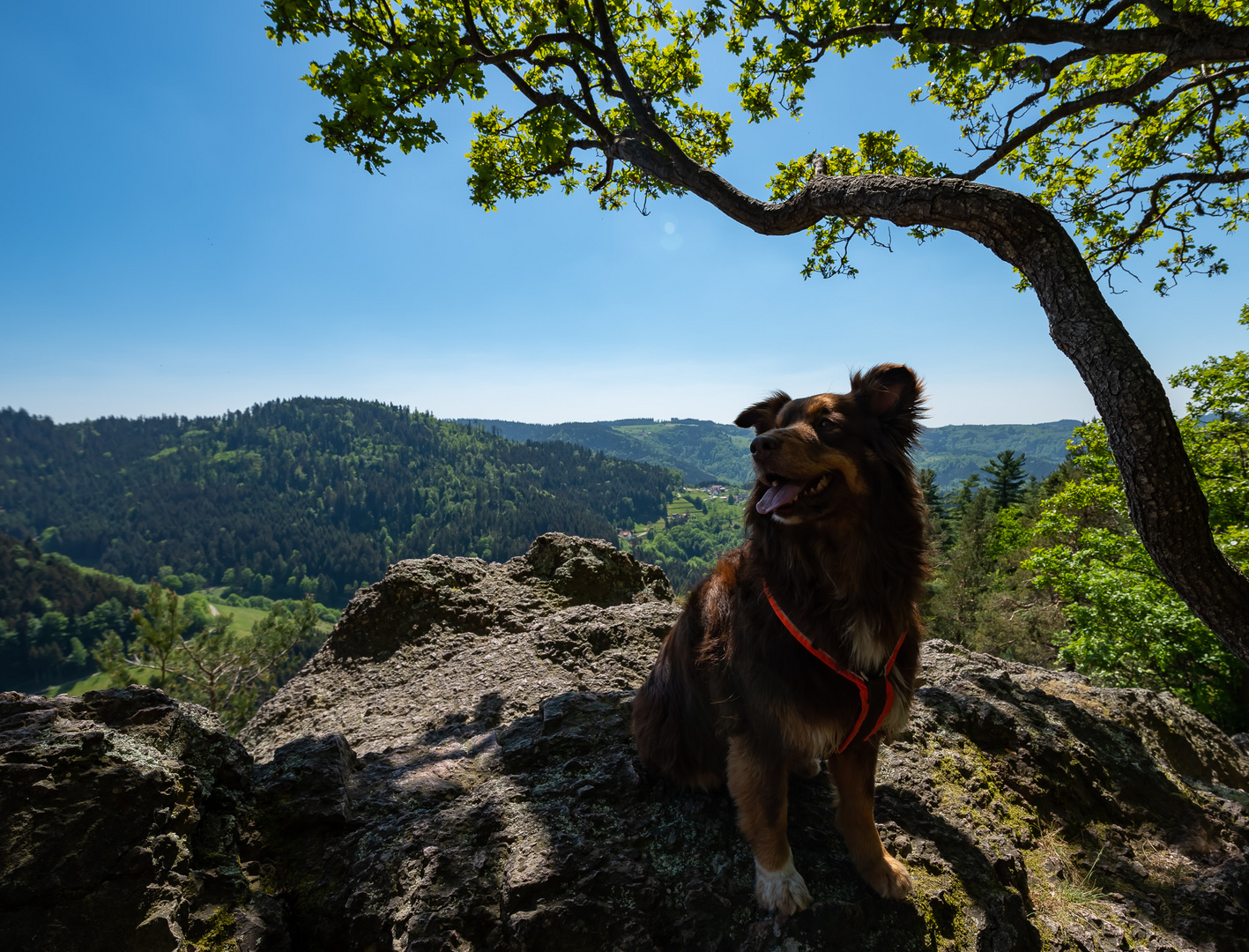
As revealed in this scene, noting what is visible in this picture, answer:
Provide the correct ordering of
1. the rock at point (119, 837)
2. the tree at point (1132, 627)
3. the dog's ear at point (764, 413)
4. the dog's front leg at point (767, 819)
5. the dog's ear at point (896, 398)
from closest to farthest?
the rock at point (119, 837) < the dog's front leg at point (767, 819) < the dog's ear at point (896, 398) < the dog's ear at point (764, 413) < the tree at point (1132, 627)

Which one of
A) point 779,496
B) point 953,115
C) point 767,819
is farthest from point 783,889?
point 953,115

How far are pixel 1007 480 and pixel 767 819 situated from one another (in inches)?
1984

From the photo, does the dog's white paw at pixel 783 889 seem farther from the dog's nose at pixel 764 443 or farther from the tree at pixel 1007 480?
the tree at pixel 1007 480

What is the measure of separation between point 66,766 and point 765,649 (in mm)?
2982

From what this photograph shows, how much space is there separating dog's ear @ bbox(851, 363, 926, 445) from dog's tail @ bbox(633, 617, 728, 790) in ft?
5.29

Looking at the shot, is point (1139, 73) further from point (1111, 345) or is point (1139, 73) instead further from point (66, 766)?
point (66, 766)

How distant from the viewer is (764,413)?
10.7ft

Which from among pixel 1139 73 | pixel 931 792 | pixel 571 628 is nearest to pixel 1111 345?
pixel 931 792

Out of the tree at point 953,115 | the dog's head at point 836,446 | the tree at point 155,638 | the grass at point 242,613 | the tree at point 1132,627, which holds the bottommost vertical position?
the grass at point 242,613

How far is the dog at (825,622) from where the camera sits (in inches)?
103

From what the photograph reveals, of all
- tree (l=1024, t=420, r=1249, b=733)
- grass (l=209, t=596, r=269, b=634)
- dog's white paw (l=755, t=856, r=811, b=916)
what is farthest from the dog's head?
grass (l=209, t=596, r=269, b=634)

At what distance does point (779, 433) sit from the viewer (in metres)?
2.62

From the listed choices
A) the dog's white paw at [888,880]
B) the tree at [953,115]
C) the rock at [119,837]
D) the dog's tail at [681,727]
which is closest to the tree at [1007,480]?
the tree at [953,115]

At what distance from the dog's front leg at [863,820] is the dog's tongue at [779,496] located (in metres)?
1.31
